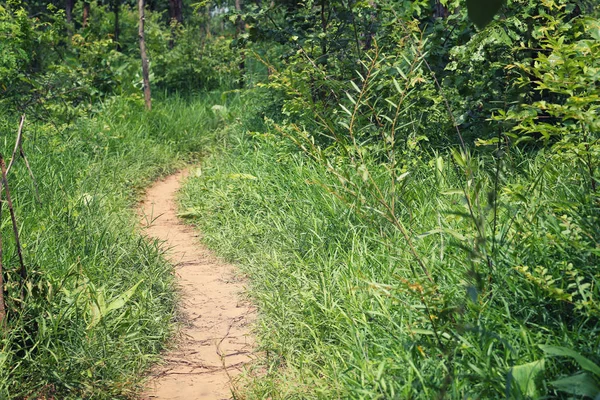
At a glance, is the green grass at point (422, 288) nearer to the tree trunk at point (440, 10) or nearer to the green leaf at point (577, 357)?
the green leaf at point (577, 357)

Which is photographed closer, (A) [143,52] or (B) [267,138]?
(B) [267,138]

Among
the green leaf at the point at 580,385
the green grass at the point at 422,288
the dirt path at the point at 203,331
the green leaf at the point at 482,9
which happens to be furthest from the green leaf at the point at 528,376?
the green leaf at the point at 482,9

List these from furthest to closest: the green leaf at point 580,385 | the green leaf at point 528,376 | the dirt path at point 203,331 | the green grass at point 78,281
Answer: the dirt path at point 203,331 → the green grass at point 78,281 → the green leaf at point 528,376 → the green leaf at point 580,385

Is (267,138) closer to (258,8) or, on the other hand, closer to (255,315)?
(258,8)

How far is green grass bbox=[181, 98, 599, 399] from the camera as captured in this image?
2689 mm

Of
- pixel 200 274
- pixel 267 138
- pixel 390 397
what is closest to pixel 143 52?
pixel 267 138

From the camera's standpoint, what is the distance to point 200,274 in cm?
500

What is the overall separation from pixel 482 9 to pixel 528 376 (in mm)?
1774

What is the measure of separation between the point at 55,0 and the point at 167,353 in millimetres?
18300

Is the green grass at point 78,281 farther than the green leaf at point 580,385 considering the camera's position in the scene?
Yes

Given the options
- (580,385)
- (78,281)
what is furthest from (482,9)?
(78,281)

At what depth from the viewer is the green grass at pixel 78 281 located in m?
3.27

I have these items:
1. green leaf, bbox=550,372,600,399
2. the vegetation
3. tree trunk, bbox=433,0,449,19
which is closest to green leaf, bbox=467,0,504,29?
the vegetation

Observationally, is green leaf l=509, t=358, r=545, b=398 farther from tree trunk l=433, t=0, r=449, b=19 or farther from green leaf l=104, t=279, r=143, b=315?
tree trunk l=433, t=0, r=449, b=19
